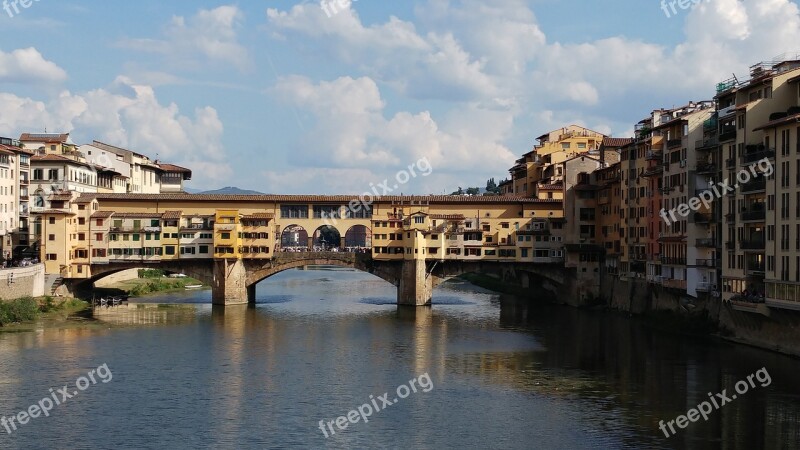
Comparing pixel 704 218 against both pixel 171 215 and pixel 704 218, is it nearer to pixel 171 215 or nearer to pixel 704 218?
pixel 704 218

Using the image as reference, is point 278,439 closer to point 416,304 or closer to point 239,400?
point 239,400

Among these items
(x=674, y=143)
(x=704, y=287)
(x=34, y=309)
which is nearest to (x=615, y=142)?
(x=674, y=143)

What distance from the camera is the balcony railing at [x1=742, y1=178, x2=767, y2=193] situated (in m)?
49.3

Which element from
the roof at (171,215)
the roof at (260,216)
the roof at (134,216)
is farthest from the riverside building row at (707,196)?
the roof at (134,216)

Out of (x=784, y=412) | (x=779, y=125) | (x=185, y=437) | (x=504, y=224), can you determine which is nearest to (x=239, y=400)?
(x=185, y=437)

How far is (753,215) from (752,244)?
1498 mm

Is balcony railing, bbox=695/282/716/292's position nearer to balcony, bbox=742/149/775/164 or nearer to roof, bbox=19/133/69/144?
balcony, bbox=742/149/775/164

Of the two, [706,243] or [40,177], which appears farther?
[40,177]

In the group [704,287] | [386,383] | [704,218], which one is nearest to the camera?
[386,383]

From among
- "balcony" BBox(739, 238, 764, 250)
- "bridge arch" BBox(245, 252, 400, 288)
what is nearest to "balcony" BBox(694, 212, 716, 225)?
"balcony" BBox(739, 238, 764, 250)

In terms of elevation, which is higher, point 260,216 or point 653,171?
point 653,171

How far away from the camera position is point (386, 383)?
4416 cm

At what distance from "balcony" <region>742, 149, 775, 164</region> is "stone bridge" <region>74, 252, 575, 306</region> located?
2981 cm

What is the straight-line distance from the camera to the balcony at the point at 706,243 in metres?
56.8
